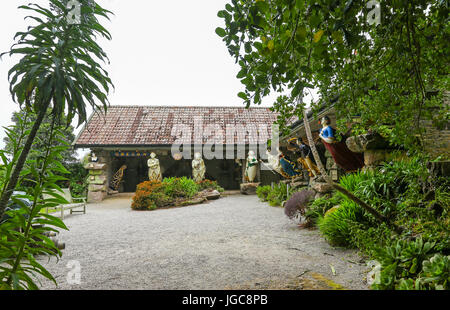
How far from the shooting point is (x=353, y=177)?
429 centimetres

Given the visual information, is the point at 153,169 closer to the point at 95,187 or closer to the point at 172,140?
the point at 172,140

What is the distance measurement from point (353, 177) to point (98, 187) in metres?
9.91

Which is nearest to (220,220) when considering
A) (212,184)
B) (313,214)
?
(313,214)

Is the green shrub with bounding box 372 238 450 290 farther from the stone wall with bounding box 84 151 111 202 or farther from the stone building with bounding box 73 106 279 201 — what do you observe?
the stone wall with bounding box 84 151 111 202

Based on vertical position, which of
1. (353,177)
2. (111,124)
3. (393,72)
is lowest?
(353,177)

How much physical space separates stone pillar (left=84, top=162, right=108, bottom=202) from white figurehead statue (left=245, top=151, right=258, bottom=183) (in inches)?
248

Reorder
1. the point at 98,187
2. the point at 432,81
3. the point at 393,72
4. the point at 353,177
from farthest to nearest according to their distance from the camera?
the point at 98,187 < the point at 353,177 < the point at 432,81 < the point at 393,72

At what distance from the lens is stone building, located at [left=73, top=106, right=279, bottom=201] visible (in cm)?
1181

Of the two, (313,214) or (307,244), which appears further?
(313,214)

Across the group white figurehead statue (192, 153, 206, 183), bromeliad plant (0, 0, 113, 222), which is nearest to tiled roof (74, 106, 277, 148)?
white figurehead statue (192, 153, 206, 183)

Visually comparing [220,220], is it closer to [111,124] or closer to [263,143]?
[263,143]

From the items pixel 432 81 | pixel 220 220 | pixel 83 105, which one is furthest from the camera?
pixel 220 220

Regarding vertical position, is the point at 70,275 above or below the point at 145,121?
below

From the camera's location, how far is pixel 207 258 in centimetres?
326
